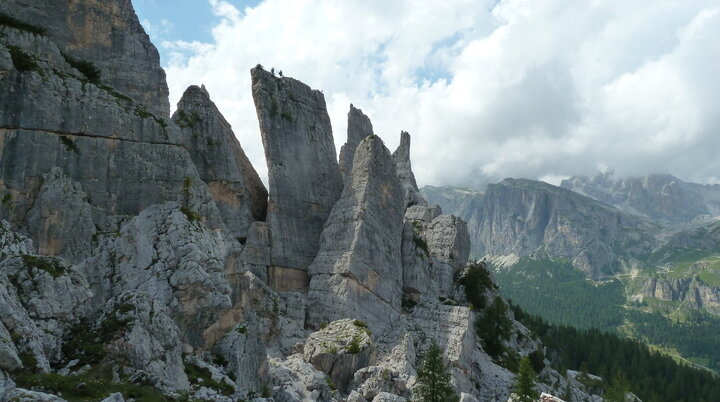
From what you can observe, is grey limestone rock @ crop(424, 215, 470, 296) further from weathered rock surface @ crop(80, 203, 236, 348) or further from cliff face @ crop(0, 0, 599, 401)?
weathered rock surface @ crop(80, 203, 236, 348)

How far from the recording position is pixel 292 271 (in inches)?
3376

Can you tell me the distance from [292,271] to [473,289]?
36.2m

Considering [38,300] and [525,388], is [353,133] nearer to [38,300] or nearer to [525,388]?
[525,388]

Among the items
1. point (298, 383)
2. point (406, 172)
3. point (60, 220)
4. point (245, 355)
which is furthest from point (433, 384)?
point (406, 172)

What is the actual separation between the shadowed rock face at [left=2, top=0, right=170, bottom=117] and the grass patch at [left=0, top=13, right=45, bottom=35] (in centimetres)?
79

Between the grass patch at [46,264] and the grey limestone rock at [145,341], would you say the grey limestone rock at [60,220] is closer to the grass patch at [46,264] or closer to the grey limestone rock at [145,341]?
the grass patch at [46,264]

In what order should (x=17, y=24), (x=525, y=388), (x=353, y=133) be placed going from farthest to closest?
(x=353, y=133) → (x=525, y=388) → (x=17, y=24)

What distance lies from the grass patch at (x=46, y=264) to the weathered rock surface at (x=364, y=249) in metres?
41.2

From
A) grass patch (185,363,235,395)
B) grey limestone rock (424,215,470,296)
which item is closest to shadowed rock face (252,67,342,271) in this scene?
grey limestone rock (424,215,470,296)

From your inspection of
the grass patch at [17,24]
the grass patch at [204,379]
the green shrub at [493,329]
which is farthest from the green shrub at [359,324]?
the grass patch at [17,24]

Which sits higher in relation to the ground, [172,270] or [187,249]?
[187,249]

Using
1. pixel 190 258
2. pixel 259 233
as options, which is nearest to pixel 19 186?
pixel 190 258

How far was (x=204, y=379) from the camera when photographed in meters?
41.5

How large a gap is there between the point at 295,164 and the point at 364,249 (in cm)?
1940
